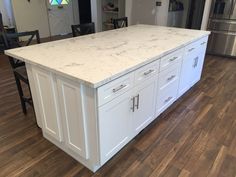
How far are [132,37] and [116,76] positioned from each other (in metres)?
1.29

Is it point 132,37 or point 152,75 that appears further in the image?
point 132,37

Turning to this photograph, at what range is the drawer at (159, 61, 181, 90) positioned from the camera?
7.35 ft

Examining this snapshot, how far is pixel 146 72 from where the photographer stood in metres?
1.89

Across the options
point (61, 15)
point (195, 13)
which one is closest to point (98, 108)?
point (195, 13)

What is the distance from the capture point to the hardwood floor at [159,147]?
1.82 meters

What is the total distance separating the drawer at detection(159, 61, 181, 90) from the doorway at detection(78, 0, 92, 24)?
5827mm

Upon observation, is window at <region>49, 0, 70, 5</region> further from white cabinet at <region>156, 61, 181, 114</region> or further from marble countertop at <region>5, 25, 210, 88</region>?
white cabinet at <region>156, 61, 181, 114</region>

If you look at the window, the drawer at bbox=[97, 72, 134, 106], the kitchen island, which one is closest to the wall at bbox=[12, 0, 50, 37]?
the window

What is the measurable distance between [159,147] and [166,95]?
0.67 m

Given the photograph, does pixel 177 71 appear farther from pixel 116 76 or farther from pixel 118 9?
pixel 118 9

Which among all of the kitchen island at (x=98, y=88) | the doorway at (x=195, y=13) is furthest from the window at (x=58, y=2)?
the kitchen island at (x=98, y=88)

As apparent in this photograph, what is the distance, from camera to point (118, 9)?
6.07 m

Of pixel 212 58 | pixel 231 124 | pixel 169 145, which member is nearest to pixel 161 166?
pixel 169 145

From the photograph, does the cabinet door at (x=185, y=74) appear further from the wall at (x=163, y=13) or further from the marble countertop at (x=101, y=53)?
the wall at (x=163, y=13)
